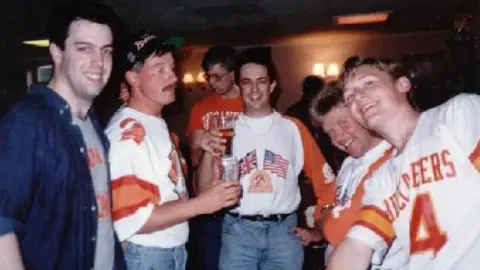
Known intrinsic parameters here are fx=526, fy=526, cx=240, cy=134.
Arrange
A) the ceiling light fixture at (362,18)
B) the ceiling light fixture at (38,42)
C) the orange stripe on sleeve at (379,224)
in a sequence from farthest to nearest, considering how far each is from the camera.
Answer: the ceiling light fixture at (38,42), the ceiling light fixture at (362,18), the orange stripe on sleeve at (379,224)

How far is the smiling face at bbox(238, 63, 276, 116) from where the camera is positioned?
11.0ft

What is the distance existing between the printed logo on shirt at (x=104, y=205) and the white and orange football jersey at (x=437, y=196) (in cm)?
99

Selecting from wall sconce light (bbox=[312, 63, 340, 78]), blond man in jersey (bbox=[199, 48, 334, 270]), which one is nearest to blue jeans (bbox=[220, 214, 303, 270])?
blond man in jersey (bbox=[199, 48, 334, 270])

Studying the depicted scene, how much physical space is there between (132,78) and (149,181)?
596mm

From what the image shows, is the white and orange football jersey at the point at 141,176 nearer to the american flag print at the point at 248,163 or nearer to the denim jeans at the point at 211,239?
the american flag print at the point at 248,163

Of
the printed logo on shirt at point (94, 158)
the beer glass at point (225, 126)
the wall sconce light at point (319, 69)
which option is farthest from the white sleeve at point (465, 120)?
the wall sconce light at point (319, 69)

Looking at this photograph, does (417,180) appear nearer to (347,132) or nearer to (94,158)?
(347,132)

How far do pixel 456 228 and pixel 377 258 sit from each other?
1.19 ft

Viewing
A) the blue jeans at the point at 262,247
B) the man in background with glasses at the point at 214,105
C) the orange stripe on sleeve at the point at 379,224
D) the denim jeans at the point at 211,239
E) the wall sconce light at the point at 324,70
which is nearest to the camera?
the orange stripe on sleeve at the point at 379,224

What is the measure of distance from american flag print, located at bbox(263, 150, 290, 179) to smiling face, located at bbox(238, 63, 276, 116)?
29 cm

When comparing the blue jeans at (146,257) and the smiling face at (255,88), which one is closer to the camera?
the blue jeans at (146,257)

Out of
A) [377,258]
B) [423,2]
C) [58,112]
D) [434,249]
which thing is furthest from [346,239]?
[423,2]

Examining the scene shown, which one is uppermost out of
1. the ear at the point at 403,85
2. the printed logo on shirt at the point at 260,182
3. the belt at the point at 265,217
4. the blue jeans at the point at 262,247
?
the ear at the point at 403,85

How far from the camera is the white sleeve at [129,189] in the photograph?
90.0 inches
